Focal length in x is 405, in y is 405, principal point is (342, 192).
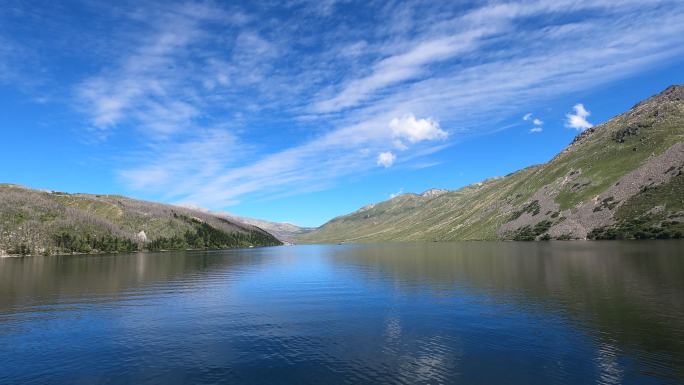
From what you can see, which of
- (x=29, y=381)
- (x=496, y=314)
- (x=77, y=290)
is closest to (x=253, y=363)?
(x=29, y=381)

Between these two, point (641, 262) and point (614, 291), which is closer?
point (614, 291)

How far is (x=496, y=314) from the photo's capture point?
59.0 meters

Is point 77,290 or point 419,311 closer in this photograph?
point 419,311

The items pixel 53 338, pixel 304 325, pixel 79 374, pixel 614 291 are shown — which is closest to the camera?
pixel 79 374

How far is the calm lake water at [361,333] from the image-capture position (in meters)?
36.9

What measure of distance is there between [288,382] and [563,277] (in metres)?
81.2

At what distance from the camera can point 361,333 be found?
50844 millimetres

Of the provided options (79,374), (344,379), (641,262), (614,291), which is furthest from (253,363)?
(641,262)

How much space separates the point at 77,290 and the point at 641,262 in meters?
Result: 147

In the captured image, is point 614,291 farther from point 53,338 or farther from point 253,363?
point 53,338

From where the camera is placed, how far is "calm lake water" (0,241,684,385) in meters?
36.9

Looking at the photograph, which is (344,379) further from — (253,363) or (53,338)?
(53,338)

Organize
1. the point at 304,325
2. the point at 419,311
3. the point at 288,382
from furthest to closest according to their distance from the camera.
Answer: the point at 419,311
the point at 304,325
the point at 288,382

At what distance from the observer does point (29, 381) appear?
3641 cm
